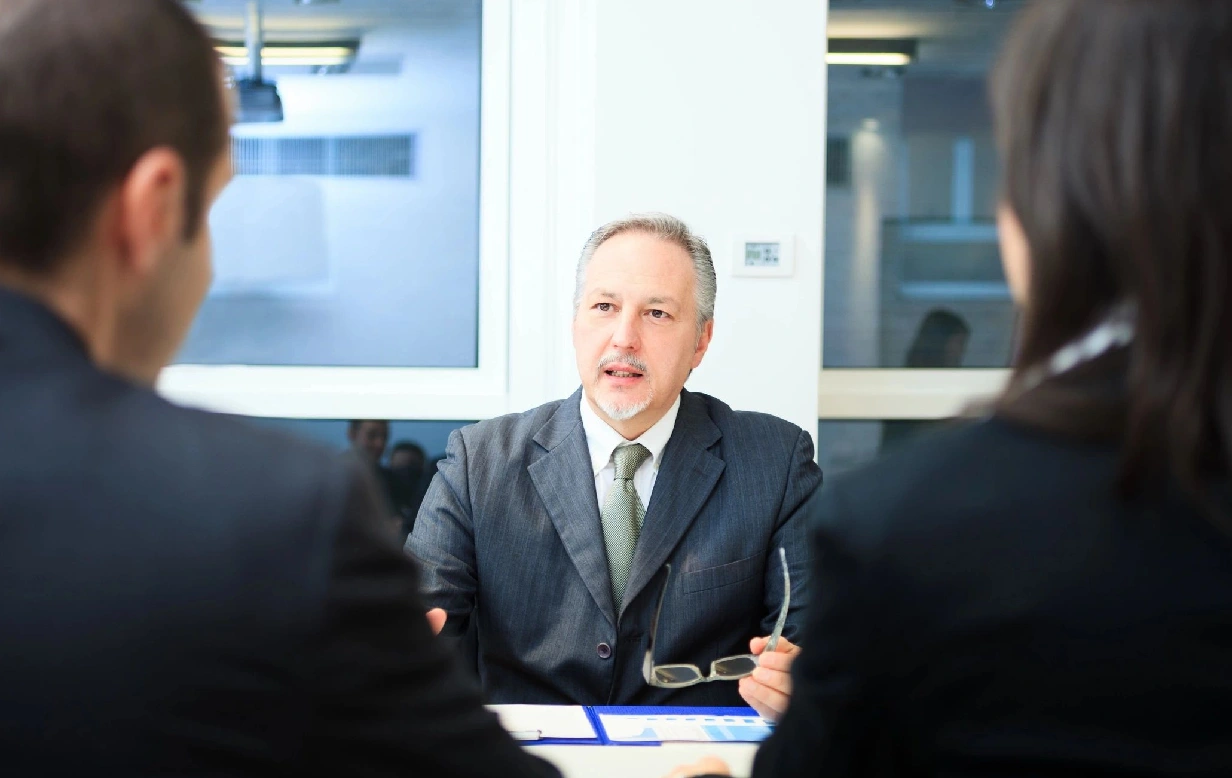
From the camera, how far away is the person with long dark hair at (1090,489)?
803 millimetres

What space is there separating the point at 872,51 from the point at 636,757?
8.16 feet

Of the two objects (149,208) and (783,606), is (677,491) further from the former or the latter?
(149,208)

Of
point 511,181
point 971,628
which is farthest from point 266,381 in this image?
point 971,628

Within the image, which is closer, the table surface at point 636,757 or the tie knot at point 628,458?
the table surface at point 636,757

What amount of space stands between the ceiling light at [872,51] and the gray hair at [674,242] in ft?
3.98

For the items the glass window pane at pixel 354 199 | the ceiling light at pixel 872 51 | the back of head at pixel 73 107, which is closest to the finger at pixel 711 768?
the back of head at pixel 73 107

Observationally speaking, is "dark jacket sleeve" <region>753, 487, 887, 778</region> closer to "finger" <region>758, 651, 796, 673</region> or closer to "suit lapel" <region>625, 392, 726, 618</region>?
"finger" <region>758, 651, 796, 673</region>

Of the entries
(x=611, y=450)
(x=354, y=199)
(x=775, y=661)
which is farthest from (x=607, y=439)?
(x=354, y=199)

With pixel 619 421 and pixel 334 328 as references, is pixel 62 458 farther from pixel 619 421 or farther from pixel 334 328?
pixel 334 328

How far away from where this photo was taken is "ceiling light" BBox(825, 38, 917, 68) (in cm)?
345

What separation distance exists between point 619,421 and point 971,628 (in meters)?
1.53

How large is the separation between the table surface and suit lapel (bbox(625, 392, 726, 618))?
1.67 feet

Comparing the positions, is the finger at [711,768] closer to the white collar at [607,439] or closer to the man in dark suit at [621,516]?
the man in dark suit at [621,516]

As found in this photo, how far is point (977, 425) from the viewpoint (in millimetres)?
869
